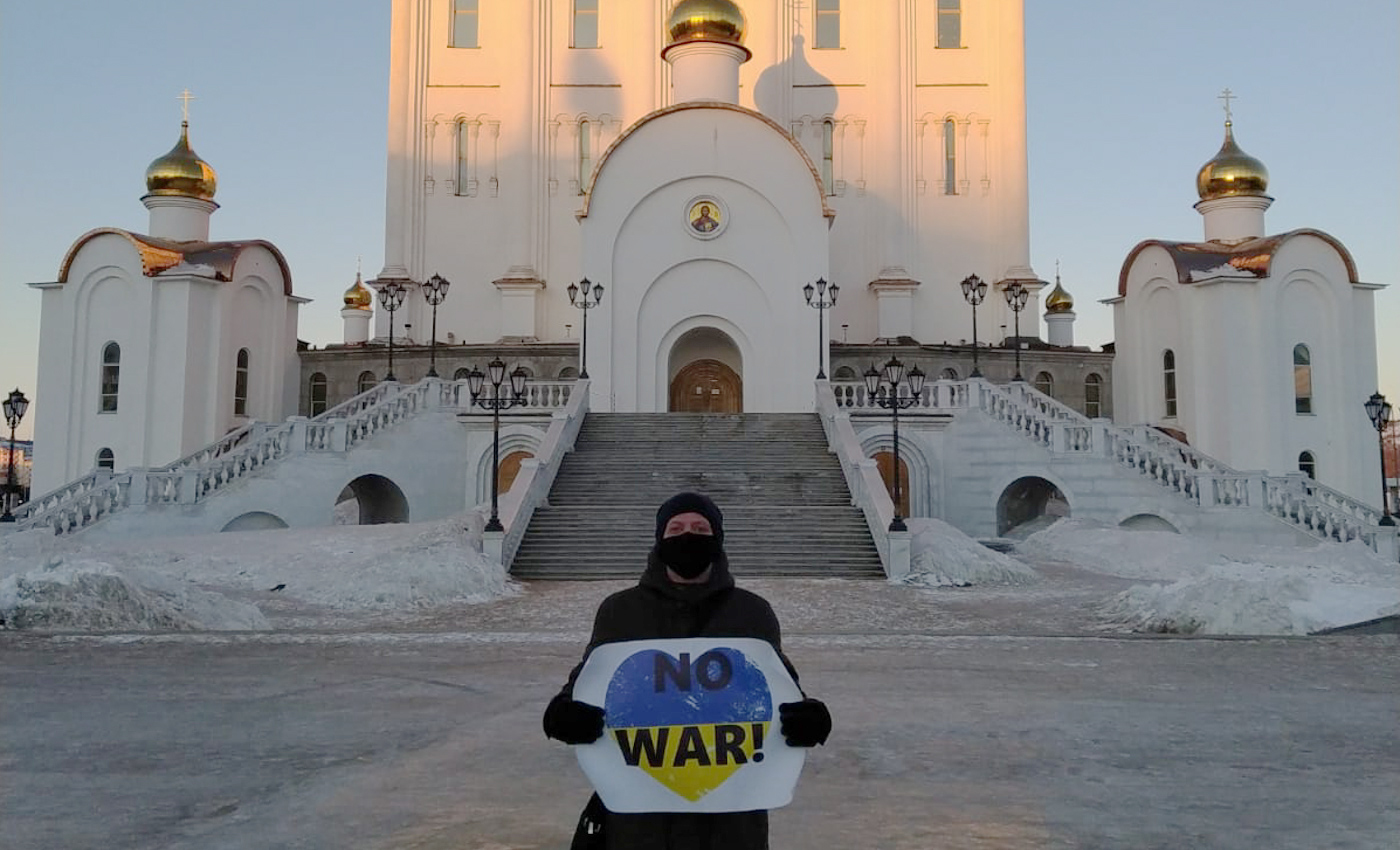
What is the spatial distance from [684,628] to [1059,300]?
40.6 m

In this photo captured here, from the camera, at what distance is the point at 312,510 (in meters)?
23.6

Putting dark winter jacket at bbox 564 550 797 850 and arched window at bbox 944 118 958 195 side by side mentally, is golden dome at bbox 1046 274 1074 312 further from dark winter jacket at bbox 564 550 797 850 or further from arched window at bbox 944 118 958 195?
dark winter jacket at bbox 564 550 797 850

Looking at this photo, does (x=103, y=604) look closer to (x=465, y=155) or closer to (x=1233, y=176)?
(x=465, y=155)

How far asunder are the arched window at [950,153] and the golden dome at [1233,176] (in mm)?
7333

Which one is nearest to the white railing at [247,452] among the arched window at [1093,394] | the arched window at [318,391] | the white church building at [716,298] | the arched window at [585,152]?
the white church building at [716,298]

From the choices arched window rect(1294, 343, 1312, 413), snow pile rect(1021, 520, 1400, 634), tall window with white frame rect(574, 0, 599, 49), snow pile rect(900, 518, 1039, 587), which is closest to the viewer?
snow pile rect(1021, 520, 1400, 634)

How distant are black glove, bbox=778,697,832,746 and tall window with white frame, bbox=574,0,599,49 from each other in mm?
35317

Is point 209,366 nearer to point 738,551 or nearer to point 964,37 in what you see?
point 738,551

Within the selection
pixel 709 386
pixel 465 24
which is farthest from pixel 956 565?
pixel 465 24

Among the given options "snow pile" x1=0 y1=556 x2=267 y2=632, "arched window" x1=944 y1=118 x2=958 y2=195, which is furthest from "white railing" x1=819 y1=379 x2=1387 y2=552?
"snow pile" x1=0 y1=556 x2=267 y2=632

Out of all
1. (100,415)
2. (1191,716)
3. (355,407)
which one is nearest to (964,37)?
(355,407)

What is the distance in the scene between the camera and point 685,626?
3.16 meters

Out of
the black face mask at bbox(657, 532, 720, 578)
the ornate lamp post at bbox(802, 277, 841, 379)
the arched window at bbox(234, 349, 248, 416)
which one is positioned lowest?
the black face mask at bbox(657, 532, 720, 578)

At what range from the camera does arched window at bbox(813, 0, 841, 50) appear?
35.8 metres
